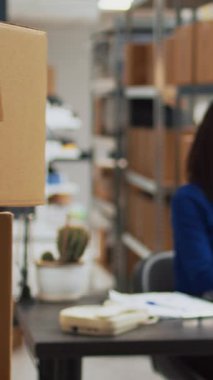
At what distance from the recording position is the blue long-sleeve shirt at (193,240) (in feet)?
10.2

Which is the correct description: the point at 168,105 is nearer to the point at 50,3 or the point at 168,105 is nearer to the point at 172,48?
the point at 172,48

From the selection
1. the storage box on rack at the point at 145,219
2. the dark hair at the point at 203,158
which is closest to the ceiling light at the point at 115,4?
the storage box on rack at the point at 145,219

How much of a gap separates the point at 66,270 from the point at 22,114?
1289 mm

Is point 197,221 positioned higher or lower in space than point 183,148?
lower

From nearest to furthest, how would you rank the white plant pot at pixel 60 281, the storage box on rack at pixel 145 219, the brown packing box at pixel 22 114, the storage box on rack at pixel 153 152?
the brown packing box at pixel 22 114 < the white plant pot at pixel 60 281 < the storage box on rack at pixel 153 152 < the storage box on rack at pixel 145 219

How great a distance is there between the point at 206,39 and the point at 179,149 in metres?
0.64

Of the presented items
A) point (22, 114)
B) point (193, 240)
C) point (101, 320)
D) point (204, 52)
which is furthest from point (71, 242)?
point (204, 52)

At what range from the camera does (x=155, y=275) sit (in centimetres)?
323

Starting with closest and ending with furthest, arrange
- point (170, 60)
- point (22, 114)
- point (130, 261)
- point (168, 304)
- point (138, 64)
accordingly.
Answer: point (22, 114) → point (168, 304) → point (170, 60) → point (138, 64) → point (130, 261)

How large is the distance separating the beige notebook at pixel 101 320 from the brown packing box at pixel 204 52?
2463 mm

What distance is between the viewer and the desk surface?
2.18m

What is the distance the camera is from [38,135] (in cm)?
164

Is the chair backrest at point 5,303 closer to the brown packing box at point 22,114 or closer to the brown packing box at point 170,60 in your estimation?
the brown packing box at point 22,114

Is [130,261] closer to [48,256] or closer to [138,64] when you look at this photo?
[138,64]
